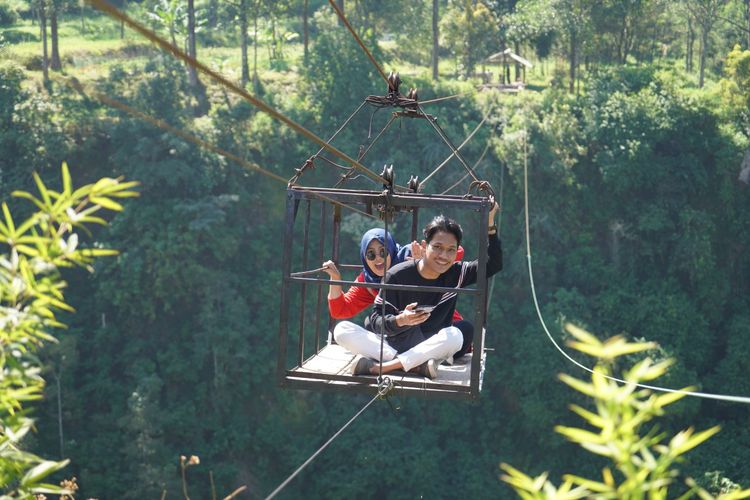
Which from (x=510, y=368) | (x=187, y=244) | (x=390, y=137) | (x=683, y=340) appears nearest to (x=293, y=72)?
(x=390, y=137)

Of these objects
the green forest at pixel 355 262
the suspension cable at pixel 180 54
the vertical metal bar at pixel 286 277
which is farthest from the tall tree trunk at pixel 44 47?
the suspension cable at pixel 180 54

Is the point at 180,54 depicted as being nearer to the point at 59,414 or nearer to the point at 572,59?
the point at 59,414

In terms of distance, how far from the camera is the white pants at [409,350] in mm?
4484

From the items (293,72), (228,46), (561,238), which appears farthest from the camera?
(228,46)

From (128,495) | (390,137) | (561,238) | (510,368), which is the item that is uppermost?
(390,137)

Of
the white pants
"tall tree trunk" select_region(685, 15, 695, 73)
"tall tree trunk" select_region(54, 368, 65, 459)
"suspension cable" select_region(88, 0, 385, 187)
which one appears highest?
"tall tree trunk" select_region(685, 15, 695, 73)

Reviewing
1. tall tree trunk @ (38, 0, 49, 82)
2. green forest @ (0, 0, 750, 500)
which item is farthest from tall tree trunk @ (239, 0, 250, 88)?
tall tree trunk @ (38, 0, 49, 82)

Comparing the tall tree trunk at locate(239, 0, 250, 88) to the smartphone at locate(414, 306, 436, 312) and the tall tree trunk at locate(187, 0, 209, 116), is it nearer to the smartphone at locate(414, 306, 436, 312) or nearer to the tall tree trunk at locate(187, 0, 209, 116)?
the tall tree trunk at locate(187, 0, 209, 116)

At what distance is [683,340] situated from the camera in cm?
1619

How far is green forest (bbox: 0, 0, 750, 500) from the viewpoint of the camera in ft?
49.3

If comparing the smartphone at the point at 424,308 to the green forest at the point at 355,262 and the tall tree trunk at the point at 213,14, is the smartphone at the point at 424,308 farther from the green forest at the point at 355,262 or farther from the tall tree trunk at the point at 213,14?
the tall tree trunk at the point at 213,14

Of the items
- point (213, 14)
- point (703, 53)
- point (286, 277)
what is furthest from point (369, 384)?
point (213, 14)

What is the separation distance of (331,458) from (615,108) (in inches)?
287

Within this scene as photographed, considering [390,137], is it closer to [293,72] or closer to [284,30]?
[293,72]
